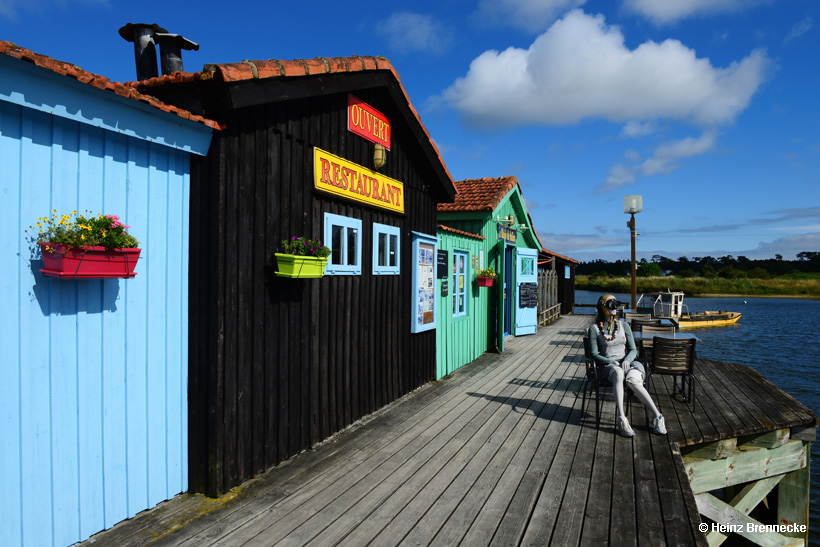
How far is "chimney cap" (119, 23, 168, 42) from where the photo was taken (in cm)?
440

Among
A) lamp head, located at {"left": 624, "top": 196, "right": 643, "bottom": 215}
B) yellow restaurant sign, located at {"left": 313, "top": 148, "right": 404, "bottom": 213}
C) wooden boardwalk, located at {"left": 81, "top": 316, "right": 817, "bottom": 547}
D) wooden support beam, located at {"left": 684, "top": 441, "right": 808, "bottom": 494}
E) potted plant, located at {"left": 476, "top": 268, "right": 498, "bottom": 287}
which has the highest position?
lamp head, located at {"left": 624, "top": 196, "right": 643, "bottom": 215}

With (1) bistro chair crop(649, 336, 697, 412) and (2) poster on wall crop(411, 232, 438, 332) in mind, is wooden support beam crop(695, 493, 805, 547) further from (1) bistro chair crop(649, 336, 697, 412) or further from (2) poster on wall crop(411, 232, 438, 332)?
(2) poster on wall crop(411, 232, 438, 332)

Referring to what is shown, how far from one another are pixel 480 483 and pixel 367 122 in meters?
4.18

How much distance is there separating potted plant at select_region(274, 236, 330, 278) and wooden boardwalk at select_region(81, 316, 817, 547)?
1744 millimetres

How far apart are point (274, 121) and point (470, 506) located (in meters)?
3.59

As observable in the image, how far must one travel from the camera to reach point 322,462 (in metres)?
4.23

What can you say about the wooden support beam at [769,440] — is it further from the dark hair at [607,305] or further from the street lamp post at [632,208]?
the street lamp post at [632,208]

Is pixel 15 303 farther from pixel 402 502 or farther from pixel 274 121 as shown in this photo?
pixel 402 502

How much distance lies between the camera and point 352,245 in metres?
5.33

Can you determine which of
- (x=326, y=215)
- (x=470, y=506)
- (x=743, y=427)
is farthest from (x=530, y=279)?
(x=470, y=506)

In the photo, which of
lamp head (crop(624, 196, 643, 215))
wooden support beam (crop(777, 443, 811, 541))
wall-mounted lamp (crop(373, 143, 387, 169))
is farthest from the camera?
lamp head (crop(624, 196, 643, 215))

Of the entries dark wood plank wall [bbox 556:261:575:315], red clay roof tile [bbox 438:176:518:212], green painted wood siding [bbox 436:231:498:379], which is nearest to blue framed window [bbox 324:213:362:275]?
green painted wood siding [bbox 436:231:498:379]

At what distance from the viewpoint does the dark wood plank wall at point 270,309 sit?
354cm

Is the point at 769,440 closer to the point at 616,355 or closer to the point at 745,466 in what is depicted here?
the point at 745,466
